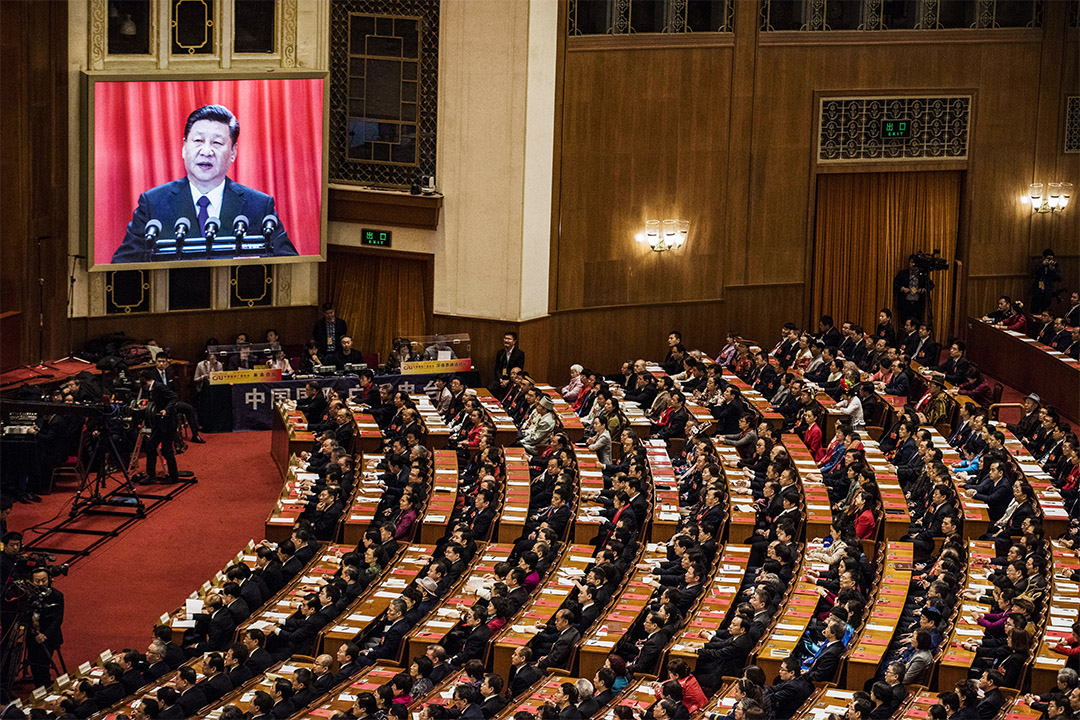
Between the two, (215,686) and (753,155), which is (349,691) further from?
(753,155)

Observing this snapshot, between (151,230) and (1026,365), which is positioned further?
(1026,365)

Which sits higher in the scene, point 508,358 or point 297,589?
point 508,358

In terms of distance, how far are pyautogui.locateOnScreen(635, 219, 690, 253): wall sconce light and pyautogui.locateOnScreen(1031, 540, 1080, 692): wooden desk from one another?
9788 millimetres

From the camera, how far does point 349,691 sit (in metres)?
13.7

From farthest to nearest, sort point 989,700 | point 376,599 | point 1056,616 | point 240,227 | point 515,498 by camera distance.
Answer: point 240,227 < point 515,498 < point 376,599 < point 1056,616 < point 989,700

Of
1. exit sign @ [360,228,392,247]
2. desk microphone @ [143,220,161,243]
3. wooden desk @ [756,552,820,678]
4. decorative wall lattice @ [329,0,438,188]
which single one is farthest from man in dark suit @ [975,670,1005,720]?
desk microphone @ [143,220,161,243]

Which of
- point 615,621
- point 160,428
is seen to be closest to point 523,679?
point 615,621

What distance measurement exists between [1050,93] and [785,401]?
817 cm

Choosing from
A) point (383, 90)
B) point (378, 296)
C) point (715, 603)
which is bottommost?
point (715, 603)

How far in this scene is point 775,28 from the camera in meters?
25.3

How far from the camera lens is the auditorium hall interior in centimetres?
1470

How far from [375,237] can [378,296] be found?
0.95m

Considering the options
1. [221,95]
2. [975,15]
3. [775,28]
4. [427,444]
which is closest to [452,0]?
[221,95]

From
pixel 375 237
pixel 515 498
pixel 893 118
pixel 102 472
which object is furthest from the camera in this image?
pixel 893 118
